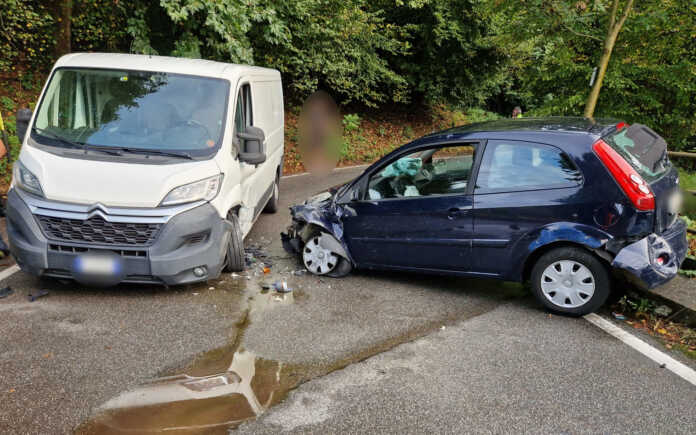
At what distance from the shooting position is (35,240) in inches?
195

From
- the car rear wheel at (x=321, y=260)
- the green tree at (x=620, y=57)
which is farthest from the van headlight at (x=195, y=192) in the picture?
the green tree at (x=620, y=57)

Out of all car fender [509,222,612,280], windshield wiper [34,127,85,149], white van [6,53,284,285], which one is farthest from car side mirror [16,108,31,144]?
car fender [509,222,612,280]

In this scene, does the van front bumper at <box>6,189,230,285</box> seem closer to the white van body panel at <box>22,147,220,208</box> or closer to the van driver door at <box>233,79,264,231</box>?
the white van body panel at <box>22,147,220,208</box>

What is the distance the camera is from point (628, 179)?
15.2 ft

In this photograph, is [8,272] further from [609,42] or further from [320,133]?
[320,133]

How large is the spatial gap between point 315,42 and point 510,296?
1303 cm

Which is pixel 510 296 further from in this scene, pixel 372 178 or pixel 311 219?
pixel 311 219

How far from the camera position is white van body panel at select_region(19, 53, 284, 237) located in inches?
197

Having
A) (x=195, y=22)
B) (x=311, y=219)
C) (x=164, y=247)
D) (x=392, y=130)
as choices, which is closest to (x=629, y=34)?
(x=311, y=219)

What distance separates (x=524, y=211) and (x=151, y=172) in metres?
3.43

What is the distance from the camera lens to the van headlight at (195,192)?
5.11 meters

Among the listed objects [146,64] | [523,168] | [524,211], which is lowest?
[524,211]

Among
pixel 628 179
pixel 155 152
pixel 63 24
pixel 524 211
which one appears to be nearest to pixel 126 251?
pixel 155 152

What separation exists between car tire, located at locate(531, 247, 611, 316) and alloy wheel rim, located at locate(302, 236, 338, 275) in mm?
2148
